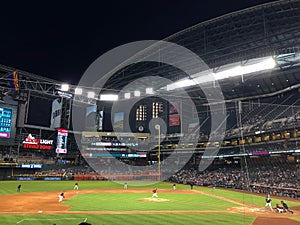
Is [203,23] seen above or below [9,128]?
above

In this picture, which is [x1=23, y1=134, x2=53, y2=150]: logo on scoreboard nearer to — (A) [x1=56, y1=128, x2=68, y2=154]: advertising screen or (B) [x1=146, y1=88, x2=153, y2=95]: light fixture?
(A) [x1=56, y1=128, x2=68, y2=154]: advertising screen

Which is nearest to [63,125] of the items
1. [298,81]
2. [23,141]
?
[23,141]

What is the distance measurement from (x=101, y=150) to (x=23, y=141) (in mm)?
27497

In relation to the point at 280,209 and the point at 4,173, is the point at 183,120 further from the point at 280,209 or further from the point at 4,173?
the point at 280,209

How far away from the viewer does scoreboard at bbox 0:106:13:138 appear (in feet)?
153

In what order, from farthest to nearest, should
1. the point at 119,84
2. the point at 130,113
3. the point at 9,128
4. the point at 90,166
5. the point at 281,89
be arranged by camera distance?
the point at 130,113 < the point at 90,166 < the point at 119,84 < the point at 281,89 < the point at 9,128

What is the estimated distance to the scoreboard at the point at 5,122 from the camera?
46781 millimetres

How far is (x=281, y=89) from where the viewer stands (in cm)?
5703

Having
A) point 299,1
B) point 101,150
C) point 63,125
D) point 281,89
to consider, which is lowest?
point 101,150

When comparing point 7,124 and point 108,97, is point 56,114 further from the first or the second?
point 7,124

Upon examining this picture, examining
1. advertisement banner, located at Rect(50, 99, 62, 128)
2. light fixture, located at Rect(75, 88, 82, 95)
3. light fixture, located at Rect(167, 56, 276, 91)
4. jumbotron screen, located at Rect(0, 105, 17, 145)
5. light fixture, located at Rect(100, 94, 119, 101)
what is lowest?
jumbotron screen, located at Rect(0, 105, 17, 145)

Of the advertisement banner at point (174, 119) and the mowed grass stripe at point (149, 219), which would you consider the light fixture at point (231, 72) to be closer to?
the advertisement banner at point (174, 119)

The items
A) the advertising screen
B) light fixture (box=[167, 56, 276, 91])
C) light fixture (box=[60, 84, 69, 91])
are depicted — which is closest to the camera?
light fixture (box=[167, 56, 276, 91])

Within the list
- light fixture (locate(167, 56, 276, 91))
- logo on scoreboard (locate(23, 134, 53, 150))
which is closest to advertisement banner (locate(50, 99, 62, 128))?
logo on scoreboard (locate(23, 134, 53, 150))
